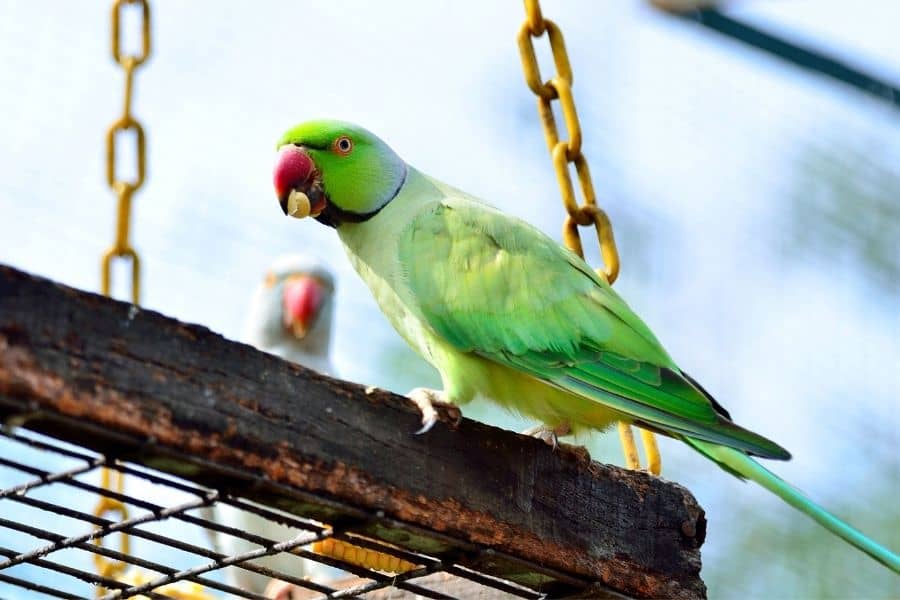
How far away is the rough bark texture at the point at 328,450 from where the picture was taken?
168 centimetres

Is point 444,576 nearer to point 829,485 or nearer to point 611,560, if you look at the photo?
point 611,560

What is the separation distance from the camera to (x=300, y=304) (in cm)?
525

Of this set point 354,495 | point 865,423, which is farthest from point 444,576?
point 865,423

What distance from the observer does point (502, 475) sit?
82.8 inches

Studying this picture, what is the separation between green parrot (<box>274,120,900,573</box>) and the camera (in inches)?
97.6

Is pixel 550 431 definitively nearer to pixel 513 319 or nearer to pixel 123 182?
pixel 513 319

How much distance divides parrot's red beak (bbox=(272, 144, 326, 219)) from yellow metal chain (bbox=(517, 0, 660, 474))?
1.63 feet

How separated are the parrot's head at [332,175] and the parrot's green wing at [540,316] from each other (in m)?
0.16

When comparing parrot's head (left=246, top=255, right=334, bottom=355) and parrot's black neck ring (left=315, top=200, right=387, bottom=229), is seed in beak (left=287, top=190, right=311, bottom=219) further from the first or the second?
parrot's head (left=246, top=255, right=334, bottom=355)

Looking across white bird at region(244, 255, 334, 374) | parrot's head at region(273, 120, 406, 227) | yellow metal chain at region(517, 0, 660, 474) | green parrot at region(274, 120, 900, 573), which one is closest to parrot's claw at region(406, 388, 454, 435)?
green parrot at region(274, 120, 900, 573)

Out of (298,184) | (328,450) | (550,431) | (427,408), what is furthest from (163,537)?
(298,184)

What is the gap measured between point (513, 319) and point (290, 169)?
0.59 metres

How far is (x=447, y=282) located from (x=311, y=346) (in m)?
2.78

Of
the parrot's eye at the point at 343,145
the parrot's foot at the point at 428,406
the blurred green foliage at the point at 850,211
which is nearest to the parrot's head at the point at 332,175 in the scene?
the parrot's eye at the point at 343,145
